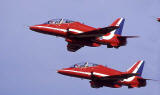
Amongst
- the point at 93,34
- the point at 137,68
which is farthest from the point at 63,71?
the point at 137,68

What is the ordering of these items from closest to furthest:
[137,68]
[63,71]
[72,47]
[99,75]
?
[63,71]
[72,47]
[99,75]
[137,68]

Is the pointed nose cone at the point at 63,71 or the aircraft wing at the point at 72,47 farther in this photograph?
the aircraft wing at the point at 72,47

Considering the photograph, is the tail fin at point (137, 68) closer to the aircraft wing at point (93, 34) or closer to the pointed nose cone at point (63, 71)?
the pointed nose cone at point (63, 71)

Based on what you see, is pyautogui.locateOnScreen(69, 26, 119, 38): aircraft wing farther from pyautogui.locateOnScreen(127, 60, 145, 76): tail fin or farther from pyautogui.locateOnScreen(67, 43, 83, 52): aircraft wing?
pyautogui.locateOnScreen(127, 60, 145, 76): tail fin

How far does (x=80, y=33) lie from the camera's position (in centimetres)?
6956

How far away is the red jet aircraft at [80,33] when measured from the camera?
6912 centimetres

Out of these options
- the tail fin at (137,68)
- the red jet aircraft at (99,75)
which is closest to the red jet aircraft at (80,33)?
the red jet aircraft at (99,75)

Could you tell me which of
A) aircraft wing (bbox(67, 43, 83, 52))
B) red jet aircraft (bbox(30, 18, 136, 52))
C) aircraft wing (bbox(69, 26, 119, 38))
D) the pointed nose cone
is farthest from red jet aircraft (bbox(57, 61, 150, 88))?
aircraft wing (bbox(69, 26, 119, 38))

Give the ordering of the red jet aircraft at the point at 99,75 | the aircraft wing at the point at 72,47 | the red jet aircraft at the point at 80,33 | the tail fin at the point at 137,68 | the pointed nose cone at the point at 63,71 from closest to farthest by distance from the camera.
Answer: the red jet aircraft at the point at 80,33, the pointed nose cone at the point at 63,71, the red jet aircraft at the point at 99,75, the aircraft wing at the point at 72,47, the tail fin at the point at 137,68

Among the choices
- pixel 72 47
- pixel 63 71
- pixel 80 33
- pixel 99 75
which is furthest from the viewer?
pixel 99 75

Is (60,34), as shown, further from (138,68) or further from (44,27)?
(138,68)

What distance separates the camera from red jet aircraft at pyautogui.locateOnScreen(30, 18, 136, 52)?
69125mm

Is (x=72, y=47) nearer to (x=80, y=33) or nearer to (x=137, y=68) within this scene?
(x=80, y=33)

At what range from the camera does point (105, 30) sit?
2692 inches
